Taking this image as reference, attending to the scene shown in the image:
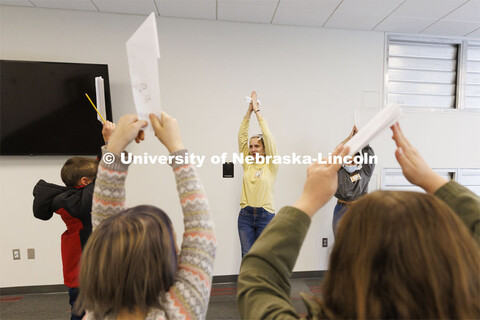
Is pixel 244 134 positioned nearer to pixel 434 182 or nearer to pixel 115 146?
pixel 115 146

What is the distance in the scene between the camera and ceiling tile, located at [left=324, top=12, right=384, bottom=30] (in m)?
2.66

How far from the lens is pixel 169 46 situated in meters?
2.74

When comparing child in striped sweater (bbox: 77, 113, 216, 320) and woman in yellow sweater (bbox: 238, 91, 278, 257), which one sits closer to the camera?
child in striped sweater (bbox: 77, 113, 216, 320)

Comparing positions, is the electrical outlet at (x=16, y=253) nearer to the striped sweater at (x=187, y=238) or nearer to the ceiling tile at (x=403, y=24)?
the striped sweater at (x=187, y=238)

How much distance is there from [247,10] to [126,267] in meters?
2.62

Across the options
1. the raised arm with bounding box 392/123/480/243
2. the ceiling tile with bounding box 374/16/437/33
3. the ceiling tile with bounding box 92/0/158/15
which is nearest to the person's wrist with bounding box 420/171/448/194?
the raised arm with bounding box 392/123/480/243

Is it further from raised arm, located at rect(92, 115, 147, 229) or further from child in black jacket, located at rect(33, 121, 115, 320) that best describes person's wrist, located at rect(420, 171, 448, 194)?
child in black jacket, located at rect(33, 121, 115, 320)

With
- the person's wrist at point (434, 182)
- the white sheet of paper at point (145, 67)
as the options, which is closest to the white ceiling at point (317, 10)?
the white sheet of paper at point (145, 67)

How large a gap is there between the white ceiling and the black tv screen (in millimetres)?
581

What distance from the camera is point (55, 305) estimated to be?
2.43 meters

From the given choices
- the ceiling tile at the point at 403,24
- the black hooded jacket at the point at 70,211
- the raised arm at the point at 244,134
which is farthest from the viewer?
the ceiling tile at the point at 403,24

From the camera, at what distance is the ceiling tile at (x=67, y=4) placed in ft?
7.98

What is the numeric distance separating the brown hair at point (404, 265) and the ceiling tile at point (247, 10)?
252 cm

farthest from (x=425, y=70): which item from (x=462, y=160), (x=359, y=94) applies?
(x=462, y=160)
